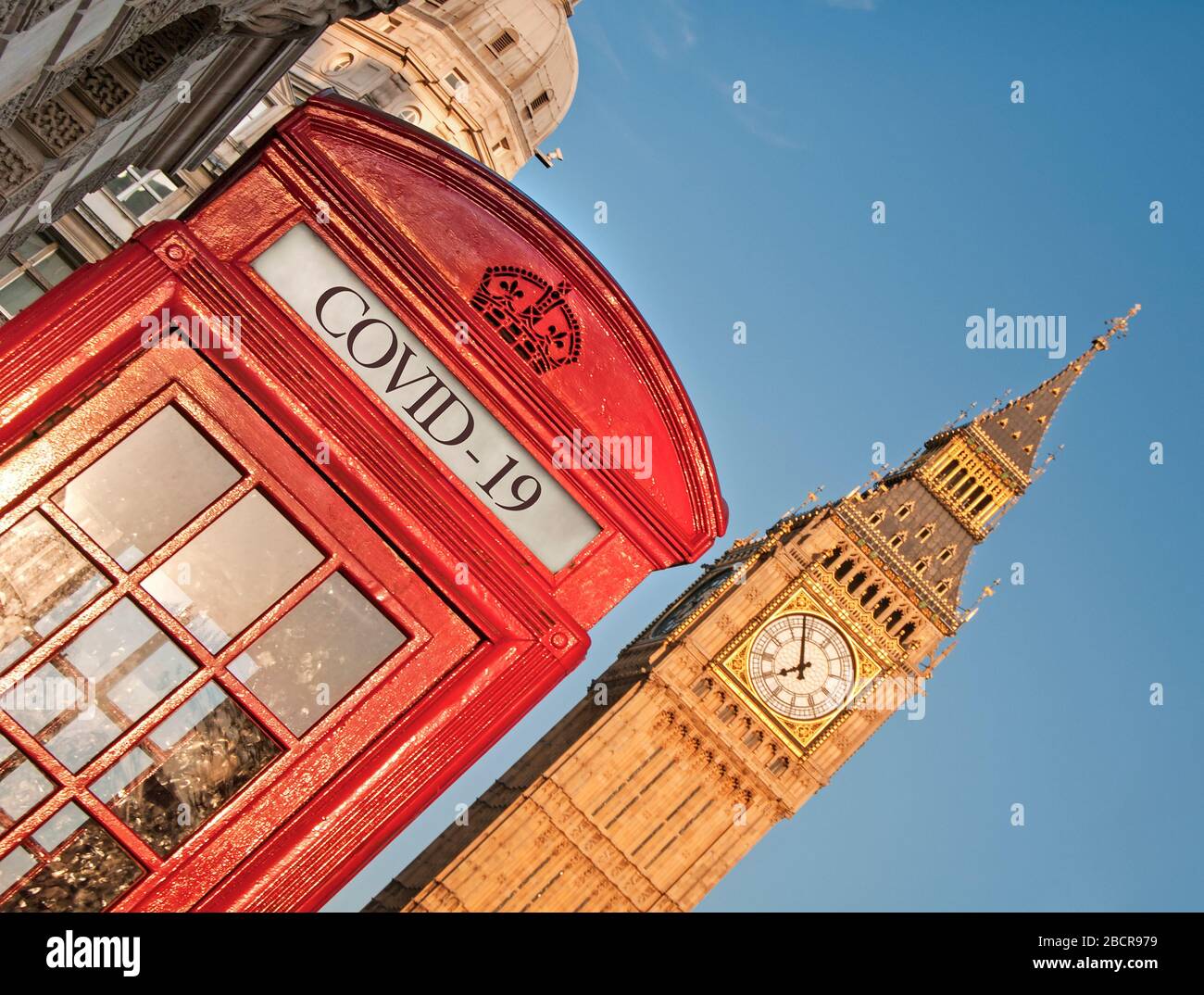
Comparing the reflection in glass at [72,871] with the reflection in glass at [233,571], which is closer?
the reflection in glass at [72,871]

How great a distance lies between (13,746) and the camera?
4.73m

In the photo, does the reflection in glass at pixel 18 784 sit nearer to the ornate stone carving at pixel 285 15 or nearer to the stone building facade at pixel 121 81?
the stone building facade at pixel 121 81

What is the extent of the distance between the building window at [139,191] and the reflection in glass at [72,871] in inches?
634

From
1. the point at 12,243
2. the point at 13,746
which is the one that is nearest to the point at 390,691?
the point at 13,746

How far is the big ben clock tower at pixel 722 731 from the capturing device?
1829 inches

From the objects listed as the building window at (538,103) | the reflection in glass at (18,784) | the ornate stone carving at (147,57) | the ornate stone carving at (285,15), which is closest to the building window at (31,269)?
the ornate stone carving at (285,15)

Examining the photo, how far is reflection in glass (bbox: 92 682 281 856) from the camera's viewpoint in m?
4.89

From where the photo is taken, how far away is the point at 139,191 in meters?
20.2

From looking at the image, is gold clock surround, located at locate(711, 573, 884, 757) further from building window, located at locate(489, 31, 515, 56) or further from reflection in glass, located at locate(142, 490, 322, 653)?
reflection in glass, located at locate(142, 490, 322, 653)

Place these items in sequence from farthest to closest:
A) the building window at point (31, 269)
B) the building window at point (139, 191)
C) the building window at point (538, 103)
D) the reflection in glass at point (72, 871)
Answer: the building window at point (538, 103) → the building window at point (139, 191) → the building window at point (31, 269) → the reflection in glass at point (72, 871)

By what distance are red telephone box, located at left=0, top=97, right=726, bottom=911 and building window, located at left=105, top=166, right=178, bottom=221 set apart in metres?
15.0
